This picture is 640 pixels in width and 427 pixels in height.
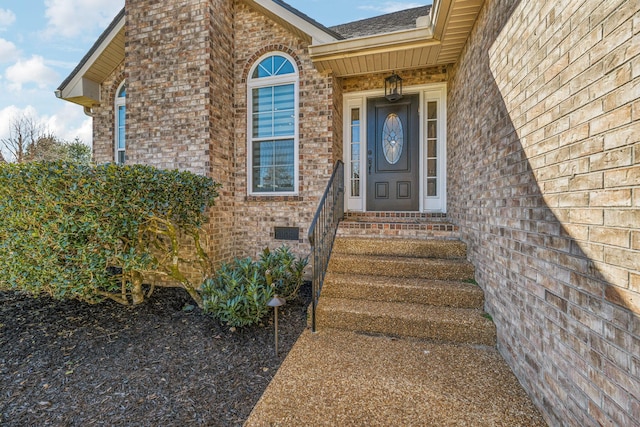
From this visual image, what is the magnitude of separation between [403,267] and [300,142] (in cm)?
266

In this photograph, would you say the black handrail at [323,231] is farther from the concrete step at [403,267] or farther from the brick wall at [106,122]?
the brick wall at [106,122]

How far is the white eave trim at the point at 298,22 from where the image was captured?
14.0ft

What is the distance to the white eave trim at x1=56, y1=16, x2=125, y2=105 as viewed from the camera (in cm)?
541

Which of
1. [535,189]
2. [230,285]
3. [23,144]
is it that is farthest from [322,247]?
[23,144]

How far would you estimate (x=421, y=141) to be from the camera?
16.3ft

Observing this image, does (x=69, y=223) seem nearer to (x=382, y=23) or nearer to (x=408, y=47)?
(x=408, y=47)

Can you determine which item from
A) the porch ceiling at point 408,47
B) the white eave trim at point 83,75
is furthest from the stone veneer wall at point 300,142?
the white eave trim at point 83,75

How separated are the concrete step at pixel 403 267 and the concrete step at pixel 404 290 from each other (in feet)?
0.26

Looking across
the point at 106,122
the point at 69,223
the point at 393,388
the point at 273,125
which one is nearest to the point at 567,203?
the point at 393,388

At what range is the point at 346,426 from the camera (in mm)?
1734

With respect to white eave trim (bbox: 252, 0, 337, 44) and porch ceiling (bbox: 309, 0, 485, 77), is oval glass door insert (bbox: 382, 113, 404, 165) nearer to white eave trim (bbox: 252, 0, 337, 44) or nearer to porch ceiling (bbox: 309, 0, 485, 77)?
porch ceiling (bbox: 309, 0, 485, 77)

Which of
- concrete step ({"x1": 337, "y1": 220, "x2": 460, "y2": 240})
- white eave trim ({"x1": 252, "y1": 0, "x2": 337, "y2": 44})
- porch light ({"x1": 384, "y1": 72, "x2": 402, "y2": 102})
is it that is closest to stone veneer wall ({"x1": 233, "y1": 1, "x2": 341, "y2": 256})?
white eave trim ({"x1": 252, "y1": 0, "x2": 337, "y2": 44})

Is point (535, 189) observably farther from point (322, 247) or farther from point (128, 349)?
point (128, 349)

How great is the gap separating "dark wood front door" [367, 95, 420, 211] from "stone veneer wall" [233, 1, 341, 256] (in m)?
0.97
